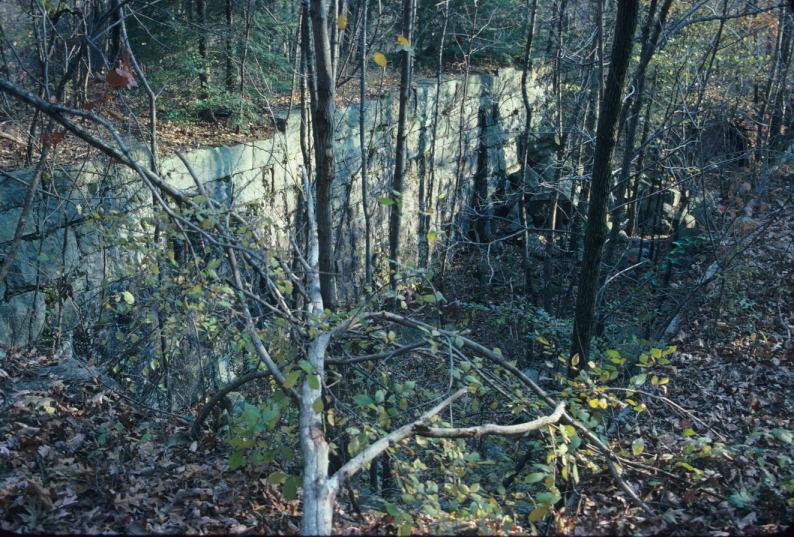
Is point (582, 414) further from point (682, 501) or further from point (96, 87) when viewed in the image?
point (96, 87)

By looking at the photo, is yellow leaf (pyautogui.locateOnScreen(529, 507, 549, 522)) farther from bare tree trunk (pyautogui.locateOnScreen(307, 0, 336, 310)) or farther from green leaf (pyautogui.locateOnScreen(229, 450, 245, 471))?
bare tree trunk (pyautogui.locateOnScreen(307, 0, 336, 310))

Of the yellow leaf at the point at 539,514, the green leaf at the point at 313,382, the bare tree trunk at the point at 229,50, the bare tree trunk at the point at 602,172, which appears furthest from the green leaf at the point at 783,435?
the bare tree trunk at the point at 229,50

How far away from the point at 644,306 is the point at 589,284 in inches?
253

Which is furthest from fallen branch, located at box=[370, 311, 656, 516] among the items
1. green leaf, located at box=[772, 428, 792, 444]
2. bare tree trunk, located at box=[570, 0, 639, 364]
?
bare tree trunk, located at box=[570, 0, 639, 364]

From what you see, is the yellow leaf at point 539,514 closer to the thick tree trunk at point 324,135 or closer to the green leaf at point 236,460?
the green leaf at point 236,460

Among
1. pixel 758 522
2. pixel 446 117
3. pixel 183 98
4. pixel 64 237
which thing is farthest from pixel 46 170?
pixel 446 117

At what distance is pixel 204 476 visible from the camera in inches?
176

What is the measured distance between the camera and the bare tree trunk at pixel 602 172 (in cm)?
622

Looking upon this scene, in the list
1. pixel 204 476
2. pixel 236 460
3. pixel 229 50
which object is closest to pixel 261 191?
pixel 229 50

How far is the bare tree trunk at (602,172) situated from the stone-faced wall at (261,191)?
1855mm

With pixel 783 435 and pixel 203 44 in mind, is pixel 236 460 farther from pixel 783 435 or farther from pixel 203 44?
pixel 203 44

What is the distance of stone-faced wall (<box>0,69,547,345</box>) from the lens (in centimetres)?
695

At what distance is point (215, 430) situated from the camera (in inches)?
215

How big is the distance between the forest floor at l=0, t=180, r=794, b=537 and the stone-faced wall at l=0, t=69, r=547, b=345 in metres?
1.10
